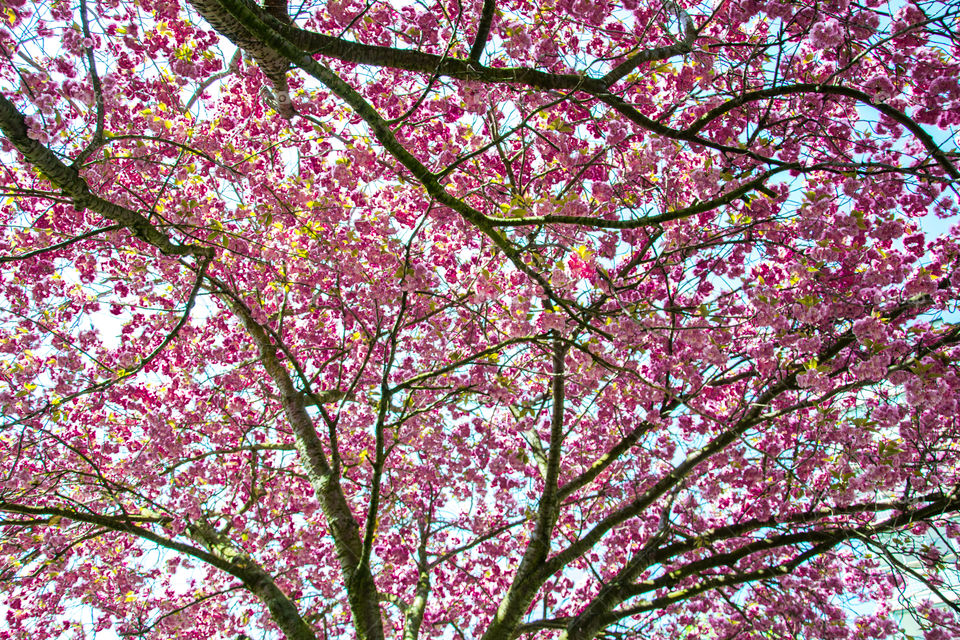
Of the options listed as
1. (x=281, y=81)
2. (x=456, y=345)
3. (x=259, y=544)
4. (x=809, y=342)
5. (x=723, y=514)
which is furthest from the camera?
(x=723, y=514)

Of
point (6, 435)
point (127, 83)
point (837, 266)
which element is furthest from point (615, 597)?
point (6, 435)

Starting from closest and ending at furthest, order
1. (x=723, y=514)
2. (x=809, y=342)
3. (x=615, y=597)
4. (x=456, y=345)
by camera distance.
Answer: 1. (x=809, y=342)
2. (x=615, y=597)
3. (x=456, y=345)
4. (x=723, y=514)

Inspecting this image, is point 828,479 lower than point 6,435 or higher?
lower

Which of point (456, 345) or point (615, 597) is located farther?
point (456, 345)

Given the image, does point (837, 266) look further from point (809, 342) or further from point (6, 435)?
point (6, 435)

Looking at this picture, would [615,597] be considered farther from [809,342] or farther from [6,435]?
[6,435]

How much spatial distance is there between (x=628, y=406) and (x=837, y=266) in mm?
2659

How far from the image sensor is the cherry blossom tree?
4332mm

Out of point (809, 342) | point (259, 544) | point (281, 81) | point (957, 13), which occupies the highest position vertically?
point (281, 81)

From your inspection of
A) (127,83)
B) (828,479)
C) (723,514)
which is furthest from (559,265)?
(723,514)

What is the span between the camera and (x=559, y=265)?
4.41m

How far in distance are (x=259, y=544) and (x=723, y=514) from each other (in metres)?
6.86

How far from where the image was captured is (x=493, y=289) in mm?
4840

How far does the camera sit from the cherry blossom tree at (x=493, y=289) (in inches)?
171
